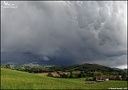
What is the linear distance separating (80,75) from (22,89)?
129751mm

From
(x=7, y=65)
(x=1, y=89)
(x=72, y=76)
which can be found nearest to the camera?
(x=1, y=89)

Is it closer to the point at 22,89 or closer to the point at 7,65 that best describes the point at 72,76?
the point at 7,65

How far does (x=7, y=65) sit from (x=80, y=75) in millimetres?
55736

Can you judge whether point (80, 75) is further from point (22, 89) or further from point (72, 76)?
point (22, 89)

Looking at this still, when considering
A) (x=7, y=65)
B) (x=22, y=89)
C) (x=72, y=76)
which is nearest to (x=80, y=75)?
(x=72, y=76)

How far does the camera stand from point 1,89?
3756 centimetres

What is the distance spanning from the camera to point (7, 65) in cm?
14025

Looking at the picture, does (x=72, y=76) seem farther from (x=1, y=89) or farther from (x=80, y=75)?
(x=1, y=89)

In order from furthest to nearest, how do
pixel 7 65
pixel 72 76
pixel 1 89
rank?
pixel 72 76 < pixel 7 65 < pixel 1 89

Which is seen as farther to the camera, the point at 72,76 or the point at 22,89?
the point at 72,76

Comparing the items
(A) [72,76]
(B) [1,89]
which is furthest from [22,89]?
(A) [72,76]

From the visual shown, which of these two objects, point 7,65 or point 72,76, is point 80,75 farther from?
point 7,65

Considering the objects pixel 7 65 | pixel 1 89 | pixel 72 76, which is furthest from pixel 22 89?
pixel 72 76

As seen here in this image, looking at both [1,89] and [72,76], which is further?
[72,76]
